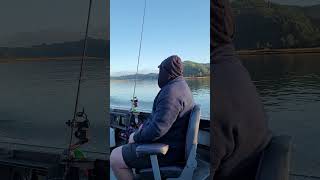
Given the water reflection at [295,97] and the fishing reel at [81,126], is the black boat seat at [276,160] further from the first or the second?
the fishing reel at [81,126]

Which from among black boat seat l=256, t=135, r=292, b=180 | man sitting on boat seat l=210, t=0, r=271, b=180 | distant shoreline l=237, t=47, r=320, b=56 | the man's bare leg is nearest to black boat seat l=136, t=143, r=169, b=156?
the man's bare leg

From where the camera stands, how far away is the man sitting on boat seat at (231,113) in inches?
92.7

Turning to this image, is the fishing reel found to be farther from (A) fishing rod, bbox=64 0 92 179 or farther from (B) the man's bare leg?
(B) the man's bare leg

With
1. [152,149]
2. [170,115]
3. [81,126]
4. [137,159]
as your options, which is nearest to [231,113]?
[170,115]

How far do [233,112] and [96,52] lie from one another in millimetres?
955

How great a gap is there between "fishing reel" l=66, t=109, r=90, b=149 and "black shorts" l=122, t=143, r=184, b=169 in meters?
0.38

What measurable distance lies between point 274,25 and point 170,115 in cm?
67

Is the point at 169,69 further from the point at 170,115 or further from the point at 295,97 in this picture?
the point at 295,97

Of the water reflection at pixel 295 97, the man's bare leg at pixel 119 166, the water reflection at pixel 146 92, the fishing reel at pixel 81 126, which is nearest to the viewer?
the water reflection at pixel 295 97

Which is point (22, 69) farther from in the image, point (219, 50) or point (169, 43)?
point (219, 50)

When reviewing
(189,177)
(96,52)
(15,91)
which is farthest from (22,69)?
(189,177)

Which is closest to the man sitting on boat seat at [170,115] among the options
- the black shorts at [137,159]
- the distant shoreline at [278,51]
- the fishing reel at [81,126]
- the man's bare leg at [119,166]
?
the black shorts at [137,159]

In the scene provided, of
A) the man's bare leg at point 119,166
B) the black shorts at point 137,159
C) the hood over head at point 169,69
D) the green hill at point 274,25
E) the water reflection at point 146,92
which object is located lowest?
the man's bare leg at point 119,166

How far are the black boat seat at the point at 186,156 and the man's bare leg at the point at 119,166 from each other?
0.11 m
